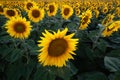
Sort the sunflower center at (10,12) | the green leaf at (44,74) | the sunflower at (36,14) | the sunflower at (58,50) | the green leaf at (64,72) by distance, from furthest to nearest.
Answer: the sunflower center at (10,12) → the sunflower at (36,14) → the green leaf at (44,74) → the green leaf at (64,72) → the sunflower at (58,50)

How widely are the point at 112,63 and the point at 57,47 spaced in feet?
1.68

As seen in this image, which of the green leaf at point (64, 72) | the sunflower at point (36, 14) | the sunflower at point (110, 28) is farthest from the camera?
the sunflower at point (36, 14)

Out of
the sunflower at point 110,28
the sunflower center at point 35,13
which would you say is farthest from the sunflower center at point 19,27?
the sunflower center at point 35,13

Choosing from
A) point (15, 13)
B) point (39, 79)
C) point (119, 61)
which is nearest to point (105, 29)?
point (119, 61)

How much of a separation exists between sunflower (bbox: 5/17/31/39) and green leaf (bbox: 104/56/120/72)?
48.4 inches

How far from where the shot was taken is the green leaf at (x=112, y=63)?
2564 millimetres

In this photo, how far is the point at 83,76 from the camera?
276 centimetres

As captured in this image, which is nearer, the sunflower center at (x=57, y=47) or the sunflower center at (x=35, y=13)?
the sunflower center at (x=57, y=47)

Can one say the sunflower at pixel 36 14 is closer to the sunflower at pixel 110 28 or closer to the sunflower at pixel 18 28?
the sunflower at pixel 18 28

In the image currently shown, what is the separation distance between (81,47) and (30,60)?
21.7 inches

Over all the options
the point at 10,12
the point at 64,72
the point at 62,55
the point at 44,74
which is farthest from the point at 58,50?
the point at 10,12

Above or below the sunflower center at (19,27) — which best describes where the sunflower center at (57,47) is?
above

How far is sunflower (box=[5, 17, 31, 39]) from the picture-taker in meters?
3.60

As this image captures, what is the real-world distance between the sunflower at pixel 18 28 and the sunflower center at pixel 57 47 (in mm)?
1152
